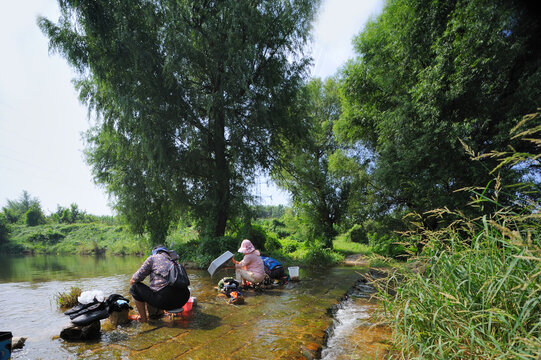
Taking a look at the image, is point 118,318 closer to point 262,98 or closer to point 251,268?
point 251,268

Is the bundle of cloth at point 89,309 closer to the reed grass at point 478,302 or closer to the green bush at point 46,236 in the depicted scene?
the reed grass at point 478,302

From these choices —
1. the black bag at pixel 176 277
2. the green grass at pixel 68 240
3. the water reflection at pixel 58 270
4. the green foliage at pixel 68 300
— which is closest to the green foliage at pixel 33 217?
the green grass at pixel 68 240

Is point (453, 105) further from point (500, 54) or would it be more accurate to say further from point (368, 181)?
point (368, 181)

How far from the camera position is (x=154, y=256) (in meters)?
4.25

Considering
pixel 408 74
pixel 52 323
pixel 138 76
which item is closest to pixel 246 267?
pixel 52 323

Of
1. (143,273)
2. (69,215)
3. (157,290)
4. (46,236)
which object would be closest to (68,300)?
(143,273)

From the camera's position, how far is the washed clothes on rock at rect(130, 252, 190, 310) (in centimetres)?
398

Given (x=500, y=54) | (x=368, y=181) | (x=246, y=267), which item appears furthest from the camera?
(x=368, y=181)

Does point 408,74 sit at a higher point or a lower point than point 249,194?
higher

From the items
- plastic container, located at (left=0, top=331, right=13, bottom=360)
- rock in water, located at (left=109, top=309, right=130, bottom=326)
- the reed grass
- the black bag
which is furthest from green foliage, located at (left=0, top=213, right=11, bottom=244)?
the reed grass

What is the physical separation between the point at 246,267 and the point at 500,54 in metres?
10.4

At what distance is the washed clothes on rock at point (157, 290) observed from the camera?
3980 mm

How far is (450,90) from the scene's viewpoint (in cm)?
940

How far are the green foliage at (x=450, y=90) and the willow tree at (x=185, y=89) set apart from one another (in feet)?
14.4
